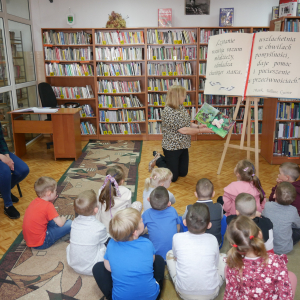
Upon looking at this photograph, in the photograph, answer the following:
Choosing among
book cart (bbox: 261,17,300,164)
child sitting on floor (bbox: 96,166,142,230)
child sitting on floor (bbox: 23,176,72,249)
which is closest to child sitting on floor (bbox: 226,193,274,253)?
child sitting on floor (bbox: 96,166,142,230)

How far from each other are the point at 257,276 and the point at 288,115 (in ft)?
11.7

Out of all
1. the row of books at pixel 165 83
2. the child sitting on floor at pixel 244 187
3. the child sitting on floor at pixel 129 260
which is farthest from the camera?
the row of books at pixel 165 83

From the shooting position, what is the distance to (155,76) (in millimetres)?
6137

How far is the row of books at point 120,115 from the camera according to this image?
20.4ft

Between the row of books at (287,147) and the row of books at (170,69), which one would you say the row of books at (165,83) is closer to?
the row of books at (170,69)

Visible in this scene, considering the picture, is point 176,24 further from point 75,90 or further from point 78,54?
point 75,90

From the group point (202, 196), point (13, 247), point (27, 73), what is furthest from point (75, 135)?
point (202, 196)

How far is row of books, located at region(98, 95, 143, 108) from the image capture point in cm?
614

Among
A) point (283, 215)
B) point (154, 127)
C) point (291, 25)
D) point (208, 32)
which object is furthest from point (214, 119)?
point (208, 32)

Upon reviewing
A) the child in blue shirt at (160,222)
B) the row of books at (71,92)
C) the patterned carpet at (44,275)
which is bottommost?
the patterned carpet at (44,275)

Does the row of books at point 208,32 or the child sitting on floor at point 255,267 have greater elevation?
the row of books at point 208,32

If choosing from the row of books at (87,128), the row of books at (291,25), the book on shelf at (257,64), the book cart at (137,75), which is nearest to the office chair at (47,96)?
the book cart at (137,75)

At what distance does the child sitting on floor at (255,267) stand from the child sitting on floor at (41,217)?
4.68ft

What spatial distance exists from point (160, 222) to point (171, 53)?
14.7ft
